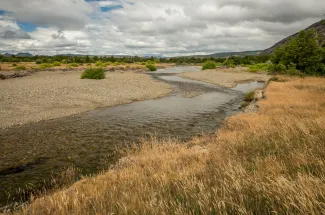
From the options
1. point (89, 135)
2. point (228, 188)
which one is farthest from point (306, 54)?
point (228, 188)

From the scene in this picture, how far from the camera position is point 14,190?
864 centimetres

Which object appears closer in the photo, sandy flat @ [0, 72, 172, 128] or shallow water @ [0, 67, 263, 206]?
shallow water @ [0, 67, 263, 206]

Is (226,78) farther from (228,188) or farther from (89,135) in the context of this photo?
(228,188)

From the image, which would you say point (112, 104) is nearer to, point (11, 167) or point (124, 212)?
point (11, 167)

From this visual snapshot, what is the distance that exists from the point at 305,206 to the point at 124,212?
263 centimetres

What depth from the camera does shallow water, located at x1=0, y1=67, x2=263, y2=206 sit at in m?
10.5

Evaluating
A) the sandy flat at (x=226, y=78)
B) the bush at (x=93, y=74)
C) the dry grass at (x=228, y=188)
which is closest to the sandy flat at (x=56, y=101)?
the bush at (x=93, y=74)

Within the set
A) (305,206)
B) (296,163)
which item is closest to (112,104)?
(296,163)

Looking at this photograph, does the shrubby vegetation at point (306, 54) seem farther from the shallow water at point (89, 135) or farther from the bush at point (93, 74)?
the bush at point (93, 74)

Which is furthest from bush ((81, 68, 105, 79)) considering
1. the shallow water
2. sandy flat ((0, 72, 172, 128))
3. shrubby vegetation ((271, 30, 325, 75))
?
shrubby vegetation ((271, 30, 325, 75))

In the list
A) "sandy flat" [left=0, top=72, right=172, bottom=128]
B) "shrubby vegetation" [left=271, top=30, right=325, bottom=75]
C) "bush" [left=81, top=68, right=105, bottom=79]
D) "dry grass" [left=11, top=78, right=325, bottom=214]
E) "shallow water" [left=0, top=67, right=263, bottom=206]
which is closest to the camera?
"dry grass" [left=11, top=78, right=325, bottom=214]

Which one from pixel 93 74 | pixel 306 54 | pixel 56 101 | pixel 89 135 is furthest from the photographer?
pixel 93 74

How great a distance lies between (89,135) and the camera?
15539mm

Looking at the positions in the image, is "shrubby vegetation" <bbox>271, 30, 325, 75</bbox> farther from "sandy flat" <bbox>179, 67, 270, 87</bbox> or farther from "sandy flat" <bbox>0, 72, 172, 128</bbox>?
"sandy flat" <bbox>0, 72, 172, 128</bbox>
